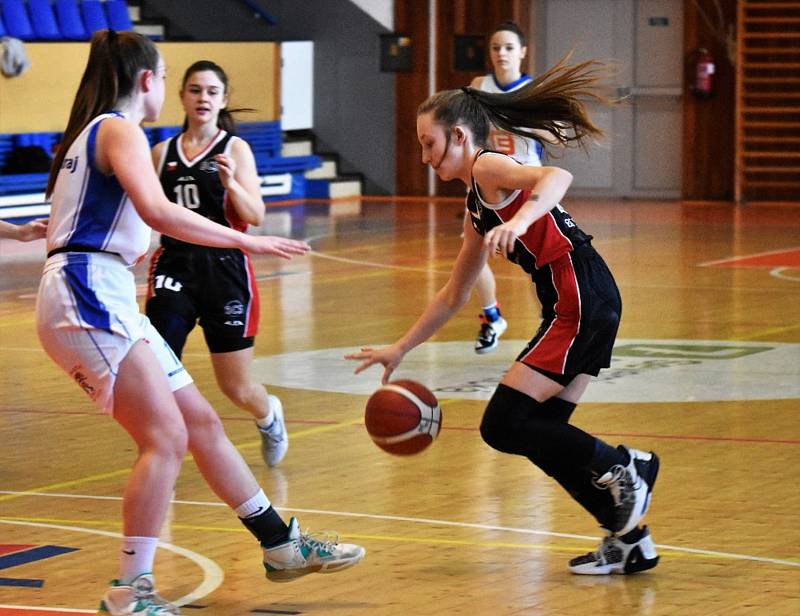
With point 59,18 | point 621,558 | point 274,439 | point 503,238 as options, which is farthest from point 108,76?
point 59,18

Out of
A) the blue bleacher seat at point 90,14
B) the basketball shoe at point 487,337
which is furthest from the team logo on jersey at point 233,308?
the blue bleacher seat at point 90,14

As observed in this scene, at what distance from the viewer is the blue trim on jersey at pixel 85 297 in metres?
4.43

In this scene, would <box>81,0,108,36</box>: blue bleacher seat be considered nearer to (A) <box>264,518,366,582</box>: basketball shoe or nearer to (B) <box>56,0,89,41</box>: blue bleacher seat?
(B) <box>56,0,89,41</box>: blue bleacher seat

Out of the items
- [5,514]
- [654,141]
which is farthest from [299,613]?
[654,141]

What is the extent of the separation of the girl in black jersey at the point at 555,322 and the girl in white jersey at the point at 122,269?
2.54ft

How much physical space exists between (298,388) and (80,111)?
4282mm

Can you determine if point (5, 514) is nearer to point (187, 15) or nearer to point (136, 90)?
point (136, 90)

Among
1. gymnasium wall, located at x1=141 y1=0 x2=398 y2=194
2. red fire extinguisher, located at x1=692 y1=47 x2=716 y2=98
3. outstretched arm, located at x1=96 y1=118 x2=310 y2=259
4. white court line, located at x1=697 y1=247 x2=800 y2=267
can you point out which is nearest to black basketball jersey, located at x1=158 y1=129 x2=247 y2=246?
outstretched arm, located at x1=96 y1=118 x2=310 y2=259

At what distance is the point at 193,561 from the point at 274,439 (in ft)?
5.26

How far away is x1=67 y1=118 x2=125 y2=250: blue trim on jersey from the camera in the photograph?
4453 millimetres

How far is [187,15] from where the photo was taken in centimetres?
2372

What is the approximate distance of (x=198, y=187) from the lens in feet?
21.8

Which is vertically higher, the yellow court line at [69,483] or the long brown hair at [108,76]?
the long brown hair at [108,76]

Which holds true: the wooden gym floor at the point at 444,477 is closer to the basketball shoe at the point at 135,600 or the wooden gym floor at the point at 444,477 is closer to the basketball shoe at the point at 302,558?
the basketball shoe at the point at 302,558
